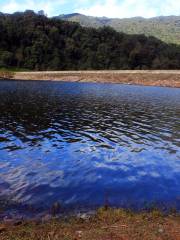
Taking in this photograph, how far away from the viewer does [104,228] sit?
12.3 m

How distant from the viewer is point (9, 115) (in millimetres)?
40688

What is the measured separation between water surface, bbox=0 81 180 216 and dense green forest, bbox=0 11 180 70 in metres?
142

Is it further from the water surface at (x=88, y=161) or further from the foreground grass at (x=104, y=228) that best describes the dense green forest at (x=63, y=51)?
the foreground grass at (x=104, y=228)

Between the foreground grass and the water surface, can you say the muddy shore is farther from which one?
the foreground grass

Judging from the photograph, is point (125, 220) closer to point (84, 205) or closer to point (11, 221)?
point (84, 205)

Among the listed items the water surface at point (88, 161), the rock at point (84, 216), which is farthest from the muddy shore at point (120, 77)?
the rock at point (84, 216)

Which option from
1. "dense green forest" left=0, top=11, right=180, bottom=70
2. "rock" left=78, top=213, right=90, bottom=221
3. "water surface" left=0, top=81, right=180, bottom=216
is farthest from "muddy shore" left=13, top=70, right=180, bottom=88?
"rock" left=78, top=213, right=90, bottom=221

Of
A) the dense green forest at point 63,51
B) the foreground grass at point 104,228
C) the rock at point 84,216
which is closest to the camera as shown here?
the foreground grass at point 104,228

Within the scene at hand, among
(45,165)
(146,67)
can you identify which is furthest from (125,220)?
(146,67)

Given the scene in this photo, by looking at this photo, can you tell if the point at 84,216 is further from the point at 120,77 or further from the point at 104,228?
the point at 120,77

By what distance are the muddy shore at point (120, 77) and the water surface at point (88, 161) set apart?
78429 mm

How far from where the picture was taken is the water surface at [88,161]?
1670cm

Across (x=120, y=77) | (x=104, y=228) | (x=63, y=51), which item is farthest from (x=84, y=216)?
(x=63, y=51)

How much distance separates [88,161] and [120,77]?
109 meters
